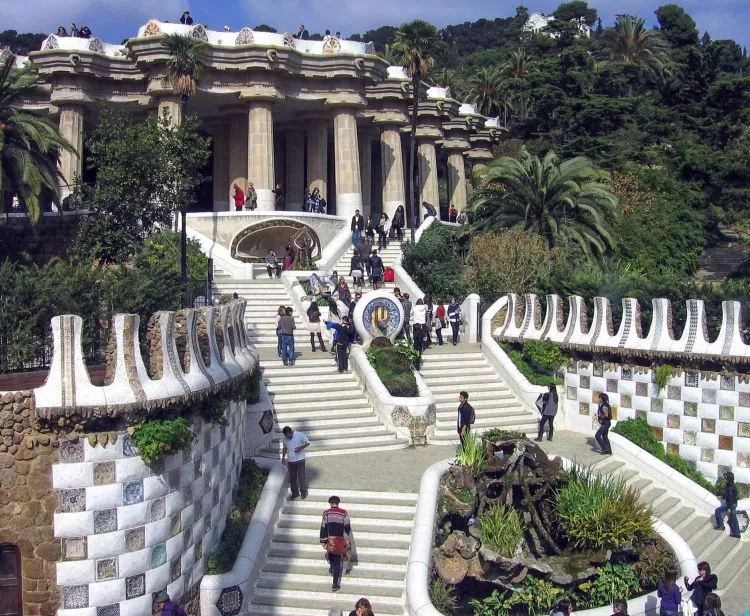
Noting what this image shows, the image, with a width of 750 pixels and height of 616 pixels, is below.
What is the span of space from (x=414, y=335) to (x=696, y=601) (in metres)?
12.8

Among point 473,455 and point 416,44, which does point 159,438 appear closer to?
point 473,455

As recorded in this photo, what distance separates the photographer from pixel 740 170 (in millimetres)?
40781

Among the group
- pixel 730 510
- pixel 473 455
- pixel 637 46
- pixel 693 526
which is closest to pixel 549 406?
pixel 693 526

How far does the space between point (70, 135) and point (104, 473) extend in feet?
99.2

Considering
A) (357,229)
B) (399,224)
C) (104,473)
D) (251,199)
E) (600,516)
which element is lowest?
(600,516)

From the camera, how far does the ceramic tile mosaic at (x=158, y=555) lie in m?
13.8

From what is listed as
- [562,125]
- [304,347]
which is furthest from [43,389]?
[562,125]

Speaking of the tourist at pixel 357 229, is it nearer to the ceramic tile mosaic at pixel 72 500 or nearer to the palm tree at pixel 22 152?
the palm tree at pixel 22 152

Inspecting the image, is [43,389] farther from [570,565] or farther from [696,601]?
[696,601]

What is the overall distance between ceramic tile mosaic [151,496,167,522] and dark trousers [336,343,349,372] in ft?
33.9

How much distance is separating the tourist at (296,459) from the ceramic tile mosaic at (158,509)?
336cm

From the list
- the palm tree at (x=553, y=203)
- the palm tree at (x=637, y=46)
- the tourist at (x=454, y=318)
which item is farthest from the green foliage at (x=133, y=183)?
the palm tree at (x=637, y=46)

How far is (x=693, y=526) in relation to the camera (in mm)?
19781

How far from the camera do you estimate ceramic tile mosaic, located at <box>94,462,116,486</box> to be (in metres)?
13.2
